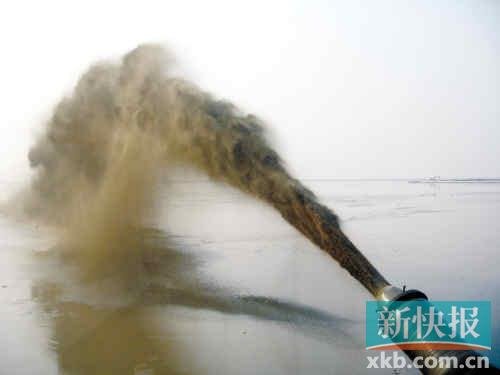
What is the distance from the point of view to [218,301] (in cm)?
1121

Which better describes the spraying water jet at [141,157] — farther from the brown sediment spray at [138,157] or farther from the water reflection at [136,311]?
the water reflection at [136,311]

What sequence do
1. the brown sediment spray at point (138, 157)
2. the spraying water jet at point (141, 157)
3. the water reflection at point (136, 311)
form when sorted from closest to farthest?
the water reflection at point (136, 311) → the spraying water jet at point (141, 157) → the brown sediment spray at point (138, 157)

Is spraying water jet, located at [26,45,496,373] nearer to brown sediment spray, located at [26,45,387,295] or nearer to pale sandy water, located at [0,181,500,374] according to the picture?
brown sediment spray, located at [26,45,387,295]

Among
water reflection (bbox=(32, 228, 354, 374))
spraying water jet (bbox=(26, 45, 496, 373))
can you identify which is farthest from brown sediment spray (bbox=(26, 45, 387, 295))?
water reflection (bbox=(32, 228, 354, 374))

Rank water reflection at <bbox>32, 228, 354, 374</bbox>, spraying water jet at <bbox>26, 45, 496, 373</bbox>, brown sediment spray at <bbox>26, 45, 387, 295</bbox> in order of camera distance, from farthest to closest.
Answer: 1. brown sediment spray at <bbox>26, 45, 387, 295</bbox>
2. spraying water jet at <bbox>26, 45, 496, 373</bbox>
3. water reflection at <bbox>32, 228, 354, 374</bbox>

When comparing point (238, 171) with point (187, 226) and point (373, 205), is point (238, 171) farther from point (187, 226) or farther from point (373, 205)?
point (373, 205)

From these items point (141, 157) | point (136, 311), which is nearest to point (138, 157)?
point (141, 157)

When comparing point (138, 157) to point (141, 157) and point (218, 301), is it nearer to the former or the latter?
point (141, 157)

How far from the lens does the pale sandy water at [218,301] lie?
26.1 ft

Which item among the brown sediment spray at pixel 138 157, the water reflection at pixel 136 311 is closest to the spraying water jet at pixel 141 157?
the brown sediment spray at pixel 138 157

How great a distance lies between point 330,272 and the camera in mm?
13891

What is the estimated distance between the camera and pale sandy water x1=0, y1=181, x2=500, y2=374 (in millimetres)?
7957

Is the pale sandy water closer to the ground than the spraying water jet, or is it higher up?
closer to the ground

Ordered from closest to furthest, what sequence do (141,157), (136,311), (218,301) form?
(136,311), (218,301), (141,157)
